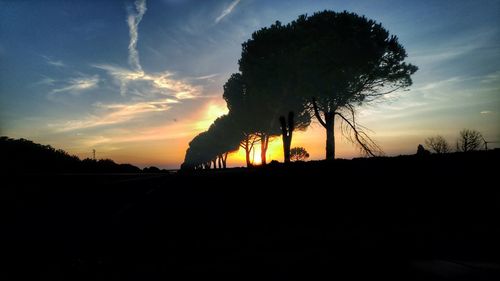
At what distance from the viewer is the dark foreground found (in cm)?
182

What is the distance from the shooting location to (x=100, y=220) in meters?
4.14

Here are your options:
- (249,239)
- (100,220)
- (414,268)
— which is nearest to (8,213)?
(100,220)

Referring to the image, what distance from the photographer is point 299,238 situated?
2699 mm

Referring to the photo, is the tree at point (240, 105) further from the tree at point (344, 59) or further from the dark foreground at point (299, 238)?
the dark foreground at point (299, 238)

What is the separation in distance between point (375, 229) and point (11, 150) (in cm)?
1848

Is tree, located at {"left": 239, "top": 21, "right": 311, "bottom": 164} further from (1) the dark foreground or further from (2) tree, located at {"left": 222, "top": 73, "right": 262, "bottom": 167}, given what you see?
(1) the dark foreground

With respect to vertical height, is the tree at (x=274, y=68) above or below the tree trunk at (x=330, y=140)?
above

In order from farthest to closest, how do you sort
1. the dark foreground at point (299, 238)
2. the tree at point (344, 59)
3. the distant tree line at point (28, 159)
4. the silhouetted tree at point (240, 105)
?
the silhouetted tree at point (240, 105)
the tree at point (344, 59)
the distant tree line at point (28, 159)
the dark foreground at point (299, 238)

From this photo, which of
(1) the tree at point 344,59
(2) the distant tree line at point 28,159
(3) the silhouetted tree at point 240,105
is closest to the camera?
(2) the distant tree line at point 28,159

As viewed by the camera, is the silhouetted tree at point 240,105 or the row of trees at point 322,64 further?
the silhouetted tree at point 240,105

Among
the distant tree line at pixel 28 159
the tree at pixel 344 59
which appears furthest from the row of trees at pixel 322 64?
the distant tree line at pixel 28 159

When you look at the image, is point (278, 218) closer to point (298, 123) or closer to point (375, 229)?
point (375, 229)

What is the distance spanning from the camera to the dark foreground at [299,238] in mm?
1821

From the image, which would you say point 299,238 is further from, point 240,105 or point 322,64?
Result: point 240,105
